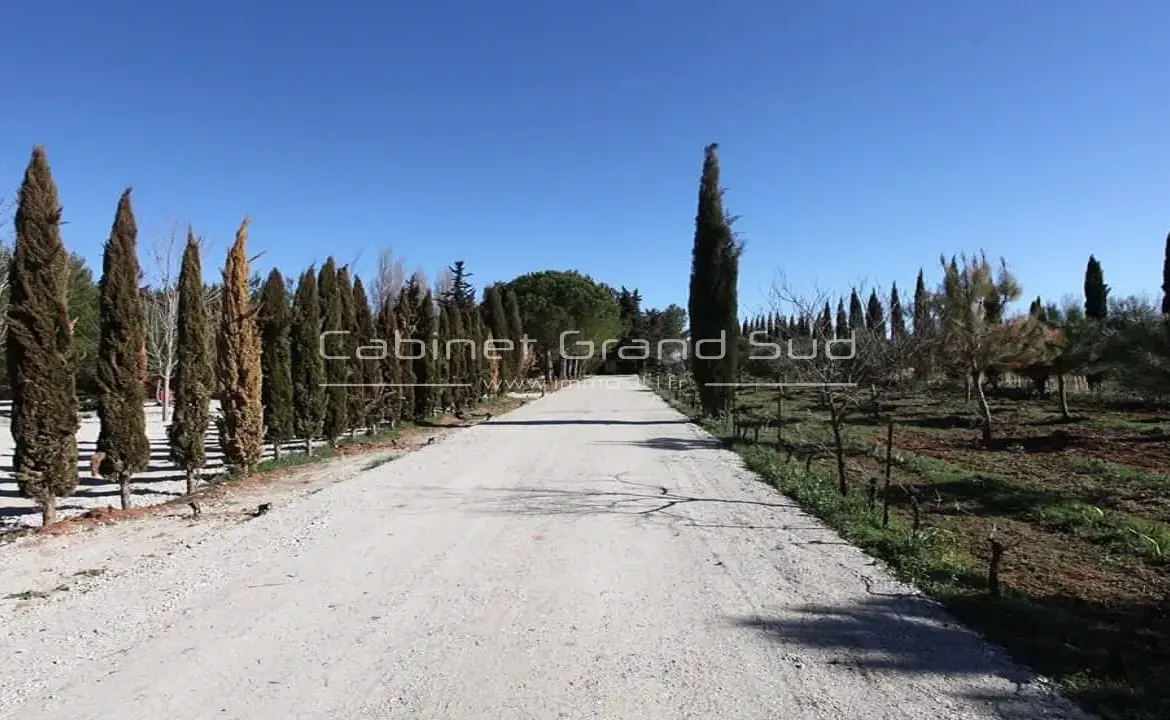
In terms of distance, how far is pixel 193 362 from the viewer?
10.5 metres

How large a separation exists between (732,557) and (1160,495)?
767cm

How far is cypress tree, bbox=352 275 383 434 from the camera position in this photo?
1791 cm

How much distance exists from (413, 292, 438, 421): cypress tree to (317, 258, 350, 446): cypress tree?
5373 millimetres

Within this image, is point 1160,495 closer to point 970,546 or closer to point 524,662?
point 970,546

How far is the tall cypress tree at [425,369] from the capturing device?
73.4 feet

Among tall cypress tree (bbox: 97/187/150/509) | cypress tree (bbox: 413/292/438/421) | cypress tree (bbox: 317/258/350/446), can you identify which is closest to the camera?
tall cypress tree (bbox: 97/187/150/509)

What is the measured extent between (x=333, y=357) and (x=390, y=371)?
403 cm

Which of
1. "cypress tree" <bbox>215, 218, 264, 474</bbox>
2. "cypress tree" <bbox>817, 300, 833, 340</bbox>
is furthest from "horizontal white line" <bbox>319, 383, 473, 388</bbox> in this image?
"cypress tree" <bbox>817, 300, 833, 340</bbox>

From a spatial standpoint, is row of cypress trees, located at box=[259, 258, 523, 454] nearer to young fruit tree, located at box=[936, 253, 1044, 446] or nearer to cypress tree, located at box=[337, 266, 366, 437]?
cypress tree, located at box=[337, 266, 366, 437]

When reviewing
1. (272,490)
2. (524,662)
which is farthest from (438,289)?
(524,662)

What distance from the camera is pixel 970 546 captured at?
654cm

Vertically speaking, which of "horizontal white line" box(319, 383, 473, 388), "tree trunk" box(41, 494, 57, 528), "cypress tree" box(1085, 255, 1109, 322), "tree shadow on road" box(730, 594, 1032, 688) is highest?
"cypress tree" box(1085, 255, 1109, 322)

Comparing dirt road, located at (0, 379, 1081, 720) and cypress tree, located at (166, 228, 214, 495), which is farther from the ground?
cypress tree, located at (166, 228, 214, 495)

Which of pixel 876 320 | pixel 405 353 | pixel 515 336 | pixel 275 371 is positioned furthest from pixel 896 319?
pixel 515 336
